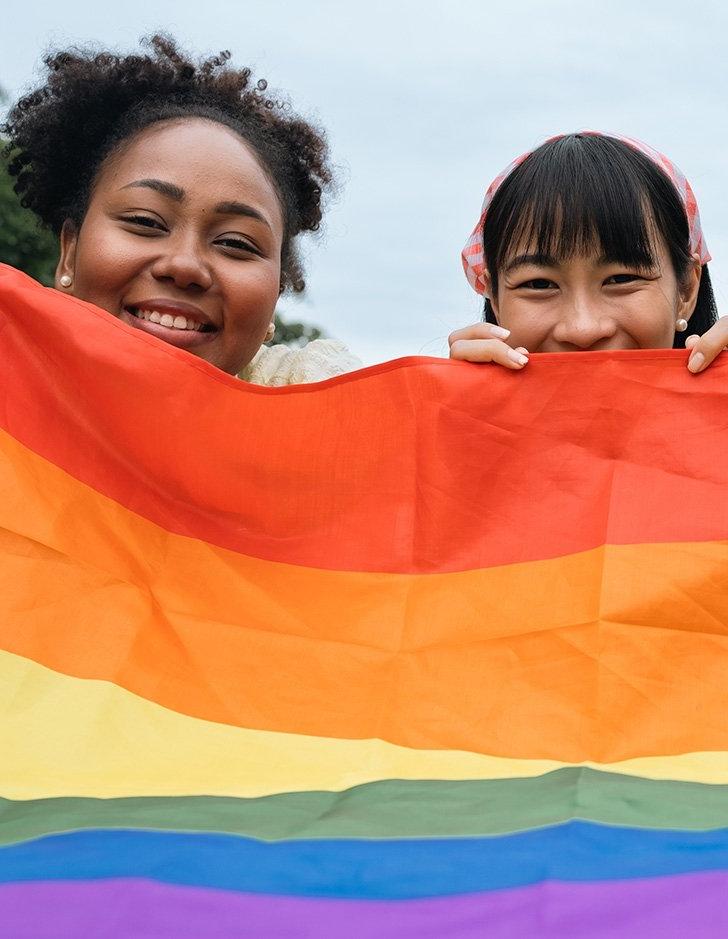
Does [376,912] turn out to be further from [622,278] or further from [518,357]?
[622,278]

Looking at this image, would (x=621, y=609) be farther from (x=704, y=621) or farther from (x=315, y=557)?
(x=315, y=557)

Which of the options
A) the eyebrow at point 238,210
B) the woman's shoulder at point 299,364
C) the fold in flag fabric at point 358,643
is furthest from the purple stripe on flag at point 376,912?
the woman's shoulder at point 299,364

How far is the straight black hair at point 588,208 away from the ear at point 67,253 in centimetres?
99

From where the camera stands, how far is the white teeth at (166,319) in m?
2.39

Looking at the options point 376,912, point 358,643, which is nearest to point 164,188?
point 358,643

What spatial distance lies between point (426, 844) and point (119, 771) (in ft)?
1.44

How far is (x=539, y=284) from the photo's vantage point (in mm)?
2213

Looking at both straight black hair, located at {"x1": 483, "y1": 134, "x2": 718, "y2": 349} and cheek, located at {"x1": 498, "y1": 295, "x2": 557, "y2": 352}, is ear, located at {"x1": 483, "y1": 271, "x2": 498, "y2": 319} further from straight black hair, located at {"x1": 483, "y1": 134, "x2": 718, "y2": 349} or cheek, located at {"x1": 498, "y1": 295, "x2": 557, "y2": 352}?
cheek, located at {"x1": 498, "y1": 295, "x2": 557, "y2": 352}

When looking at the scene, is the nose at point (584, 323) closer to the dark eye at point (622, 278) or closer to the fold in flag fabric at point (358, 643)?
the dark eye at point (622, 278)

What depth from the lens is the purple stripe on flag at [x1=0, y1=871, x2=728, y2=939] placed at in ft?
3.73

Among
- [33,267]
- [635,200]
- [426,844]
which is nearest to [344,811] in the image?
[426,844]

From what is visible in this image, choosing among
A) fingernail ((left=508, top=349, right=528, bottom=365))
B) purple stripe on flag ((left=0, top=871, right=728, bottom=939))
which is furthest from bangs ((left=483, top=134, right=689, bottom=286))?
purple stripe on flag ((left=0, top=871, right=728, bottom=939))

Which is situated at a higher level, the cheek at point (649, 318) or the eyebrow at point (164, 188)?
the eyebrow at point (164, 188)

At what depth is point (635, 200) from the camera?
220 centimetres
